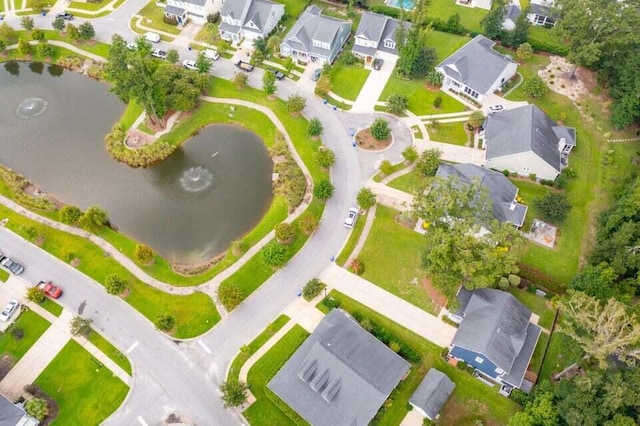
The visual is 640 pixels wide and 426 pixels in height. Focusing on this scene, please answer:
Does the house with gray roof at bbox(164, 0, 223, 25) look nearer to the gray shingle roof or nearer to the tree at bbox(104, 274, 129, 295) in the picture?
the tree at bbox(104, 274, 129, 295)

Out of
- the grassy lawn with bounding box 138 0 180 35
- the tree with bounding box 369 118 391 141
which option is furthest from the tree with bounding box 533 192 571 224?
the grassy lawn with bounding box 138 0 180 35

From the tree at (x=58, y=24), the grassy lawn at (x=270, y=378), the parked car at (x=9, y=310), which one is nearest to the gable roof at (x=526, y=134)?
the grassy lawn at (x=270, y=378)

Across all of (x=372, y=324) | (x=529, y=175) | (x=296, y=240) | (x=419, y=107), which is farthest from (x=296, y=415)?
(x=419, y=107)

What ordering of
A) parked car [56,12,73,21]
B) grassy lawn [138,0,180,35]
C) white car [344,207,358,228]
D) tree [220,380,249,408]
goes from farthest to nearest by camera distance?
parked car [56,12,73,21]
grassy lawn [138,0,180,35]
white car [344,207,358,228]
tree [220,380,249,408]

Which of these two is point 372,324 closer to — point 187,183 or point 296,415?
point 296,415

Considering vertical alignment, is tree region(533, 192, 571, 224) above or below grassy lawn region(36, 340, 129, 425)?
above

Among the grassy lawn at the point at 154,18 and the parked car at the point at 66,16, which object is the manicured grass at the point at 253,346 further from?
the parked car at the point at 66,16
